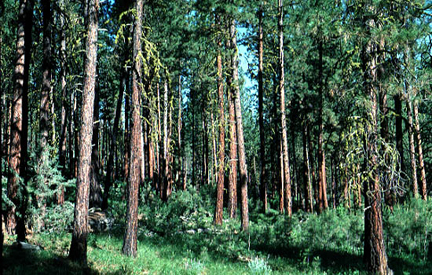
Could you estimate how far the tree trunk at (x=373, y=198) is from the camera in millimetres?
8039

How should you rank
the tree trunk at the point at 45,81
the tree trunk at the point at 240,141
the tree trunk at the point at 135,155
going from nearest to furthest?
1. the tree trunk at the point at 135,155
2. the tree trunk at the point at 45,81
3. the tree trunk at the point at 240,141

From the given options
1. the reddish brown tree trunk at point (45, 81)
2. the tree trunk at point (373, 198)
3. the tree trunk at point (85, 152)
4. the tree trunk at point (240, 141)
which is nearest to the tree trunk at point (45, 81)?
the reddish brown tree trunk at point (45, 81)

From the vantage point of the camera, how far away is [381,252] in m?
8.08

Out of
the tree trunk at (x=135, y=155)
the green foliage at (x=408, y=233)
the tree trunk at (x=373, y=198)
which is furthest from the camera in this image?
the green foliage at (x=408, y=233)

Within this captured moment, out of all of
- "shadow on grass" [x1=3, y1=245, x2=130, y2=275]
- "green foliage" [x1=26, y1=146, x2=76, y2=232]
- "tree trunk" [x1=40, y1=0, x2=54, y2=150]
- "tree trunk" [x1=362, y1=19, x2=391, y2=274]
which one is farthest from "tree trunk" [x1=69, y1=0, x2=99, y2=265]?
"tree trunk" [x1=362, y1=19, x2=391, y2=274]

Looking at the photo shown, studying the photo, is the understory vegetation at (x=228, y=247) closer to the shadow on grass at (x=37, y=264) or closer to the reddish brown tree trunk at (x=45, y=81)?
the shadow on grass at (x=37, y=264)

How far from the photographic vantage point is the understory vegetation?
744 centimetres

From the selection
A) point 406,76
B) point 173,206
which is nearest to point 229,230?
point 173,206

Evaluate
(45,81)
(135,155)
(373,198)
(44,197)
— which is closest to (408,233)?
(373,198)

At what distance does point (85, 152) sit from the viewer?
7719 millimetres

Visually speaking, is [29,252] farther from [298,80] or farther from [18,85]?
[298,80]

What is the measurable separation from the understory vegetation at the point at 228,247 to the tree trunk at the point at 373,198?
1.50 ft

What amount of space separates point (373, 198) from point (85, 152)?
7202mm

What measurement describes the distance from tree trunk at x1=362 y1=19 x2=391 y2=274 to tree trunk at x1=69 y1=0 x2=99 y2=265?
6.81m
